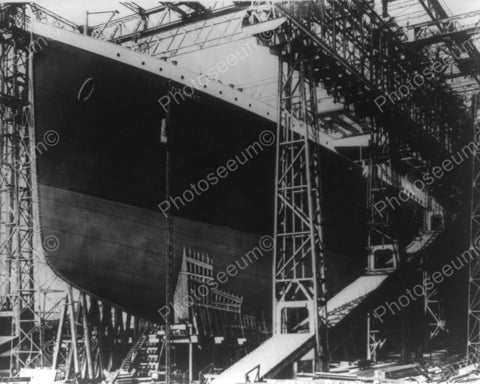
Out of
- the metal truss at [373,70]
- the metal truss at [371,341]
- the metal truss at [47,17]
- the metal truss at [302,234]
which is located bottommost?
the metal truss at [371,341]

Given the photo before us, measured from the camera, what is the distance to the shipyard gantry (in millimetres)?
10758

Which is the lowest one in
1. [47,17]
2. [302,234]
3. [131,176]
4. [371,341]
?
[371,341]

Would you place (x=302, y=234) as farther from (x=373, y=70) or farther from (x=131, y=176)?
(x=373, y=70)

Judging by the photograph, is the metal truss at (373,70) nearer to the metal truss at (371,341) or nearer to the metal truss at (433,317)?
the metal truss at (433,317)

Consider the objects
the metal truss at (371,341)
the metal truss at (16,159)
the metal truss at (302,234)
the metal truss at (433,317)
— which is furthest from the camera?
the metal truss at (433,317)

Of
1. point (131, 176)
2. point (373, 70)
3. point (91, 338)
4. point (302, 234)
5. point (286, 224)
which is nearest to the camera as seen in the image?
point (302, 234)

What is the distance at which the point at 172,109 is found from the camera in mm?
11734

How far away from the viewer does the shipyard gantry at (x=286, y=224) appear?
35.3ft

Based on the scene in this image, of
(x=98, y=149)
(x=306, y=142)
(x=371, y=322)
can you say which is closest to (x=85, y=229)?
(x=98, y=149)

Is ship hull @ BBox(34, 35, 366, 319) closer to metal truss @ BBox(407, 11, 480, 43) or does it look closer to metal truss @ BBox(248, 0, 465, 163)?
metal truss @ BBox(248, 0, 465, 163)

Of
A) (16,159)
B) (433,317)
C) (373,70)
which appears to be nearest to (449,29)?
(373,70)

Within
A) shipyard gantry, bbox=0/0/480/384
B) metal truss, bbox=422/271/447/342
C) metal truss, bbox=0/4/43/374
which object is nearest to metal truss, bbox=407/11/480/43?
shipyard gantry, bbox=0/0/480/384

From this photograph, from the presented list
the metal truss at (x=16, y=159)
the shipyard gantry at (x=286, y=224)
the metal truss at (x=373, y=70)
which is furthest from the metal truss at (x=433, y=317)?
the metal truss at (x=16, y=159)

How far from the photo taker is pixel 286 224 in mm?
12289
